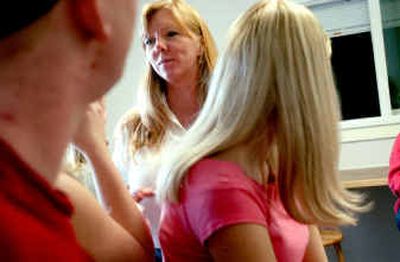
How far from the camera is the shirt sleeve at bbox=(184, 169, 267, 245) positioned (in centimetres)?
83

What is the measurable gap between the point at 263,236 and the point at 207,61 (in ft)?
3.23

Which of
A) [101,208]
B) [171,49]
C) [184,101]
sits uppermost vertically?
[171,49]

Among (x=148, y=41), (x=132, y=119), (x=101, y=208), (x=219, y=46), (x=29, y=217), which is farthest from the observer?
(x=219, y=46)

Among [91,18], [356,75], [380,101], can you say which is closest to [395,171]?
[380,101]

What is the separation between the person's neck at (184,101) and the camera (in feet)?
5.43

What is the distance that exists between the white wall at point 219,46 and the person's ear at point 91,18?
9.70 ft

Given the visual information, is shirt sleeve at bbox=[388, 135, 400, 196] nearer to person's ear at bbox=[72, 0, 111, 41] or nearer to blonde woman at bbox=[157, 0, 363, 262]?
blonde woman at bbox=[157, 0, 363, 262]

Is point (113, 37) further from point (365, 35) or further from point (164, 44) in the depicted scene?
point (365, 35)

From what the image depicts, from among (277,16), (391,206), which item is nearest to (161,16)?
(277,16)

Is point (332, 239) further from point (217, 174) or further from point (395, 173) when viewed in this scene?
point (217, 174)

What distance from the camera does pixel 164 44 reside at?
170cm

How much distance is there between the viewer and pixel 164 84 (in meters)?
1.72

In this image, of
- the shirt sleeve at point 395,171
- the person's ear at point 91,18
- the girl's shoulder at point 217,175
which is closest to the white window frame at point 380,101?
the shirt sleeve at point 395,171

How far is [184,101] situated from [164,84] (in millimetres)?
103
